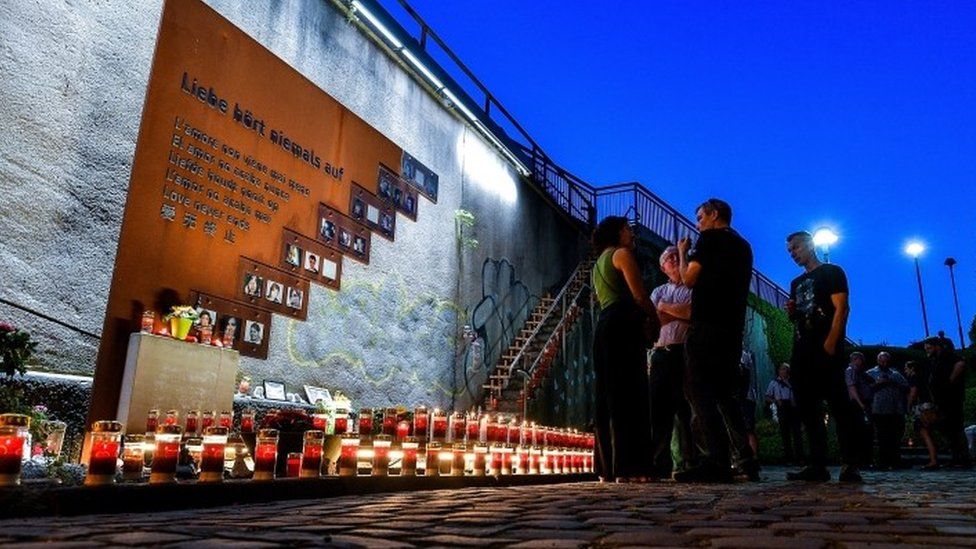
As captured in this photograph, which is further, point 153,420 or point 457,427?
point 457,427

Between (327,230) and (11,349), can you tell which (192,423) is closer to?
(11,349)

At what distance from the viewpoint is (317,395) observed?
780 cm

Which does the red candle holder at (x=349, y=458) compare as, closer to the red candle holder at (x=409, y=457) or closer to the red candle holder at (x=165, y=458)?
the red candle holder at (x=409, y=457)

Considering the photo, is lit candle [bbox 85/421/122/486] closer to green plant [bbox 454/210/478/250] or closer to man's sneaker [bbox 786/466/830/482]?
man's sneaker [bbox 786/466/830/482]

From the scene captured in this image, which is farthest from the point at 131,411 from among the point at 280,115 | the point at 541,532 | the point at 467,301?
the point at 467,301

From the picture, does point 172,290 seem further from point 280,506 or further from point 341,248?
point 280,506

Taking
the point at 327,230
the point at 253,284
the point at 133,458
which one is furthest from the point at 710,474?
the point at 327,230

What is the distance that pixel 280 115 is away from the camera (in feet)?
26.0

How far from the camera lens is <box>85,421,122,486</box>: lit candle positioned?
8.71ft

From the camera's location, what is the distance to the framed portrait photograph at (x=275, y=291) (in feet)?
24.4

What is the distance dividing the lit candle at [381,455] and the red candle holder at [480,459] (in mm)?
871

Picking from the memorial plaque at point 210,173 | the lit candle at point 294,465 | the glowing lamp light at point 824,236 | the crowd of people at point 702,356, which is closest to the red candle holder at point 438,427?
the crowd of people at point 702,356

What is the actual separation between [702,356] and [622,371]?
49 cm

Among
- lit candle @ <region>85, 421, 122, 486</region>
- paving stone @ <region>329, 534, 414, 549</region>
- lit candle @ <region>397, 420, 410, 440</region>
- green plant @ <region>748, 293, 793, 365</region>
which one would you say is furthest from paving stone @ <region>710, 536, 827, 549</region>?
green plant @ <region>748, 293, 793, 365</region>
